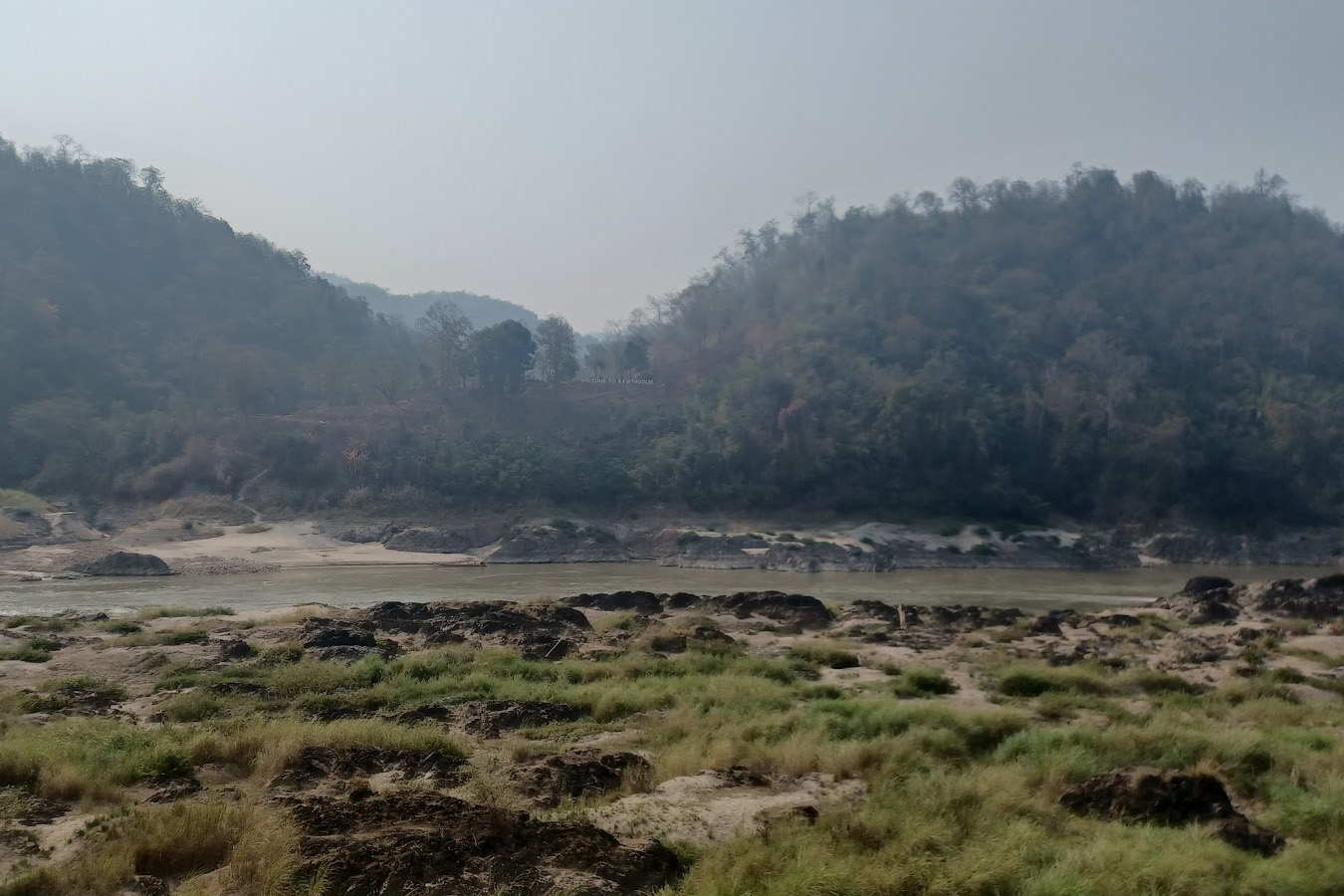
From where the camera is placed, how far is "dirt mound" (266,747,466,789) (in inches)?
347

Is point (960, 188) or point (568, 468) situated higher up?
point (960, 188)

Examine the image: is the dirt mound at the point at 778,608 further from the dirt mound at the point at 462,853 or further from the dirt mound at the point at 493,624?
the dirt mound at the point at 462,853

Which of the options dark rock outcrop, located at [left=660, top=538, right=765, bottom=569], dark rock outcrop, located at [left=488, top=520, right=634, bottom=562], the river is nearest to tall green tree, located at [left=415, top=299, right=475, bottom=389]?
dark rock outcrop, located at [left=488, top=520, right=634, bottom=562]

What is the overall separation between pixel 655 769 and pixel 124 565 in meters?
44.2

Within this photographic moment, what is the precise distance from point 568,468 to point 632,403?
2366 cm

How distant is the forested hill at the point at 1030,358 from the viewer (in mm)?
74875

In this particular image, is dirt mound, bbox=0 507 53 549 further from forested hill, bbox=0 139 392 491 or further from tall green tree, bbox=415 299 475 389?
tall green tree, bbox=415 299 475 389

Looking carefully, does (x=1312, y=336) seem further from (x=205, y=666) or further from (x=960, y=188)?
(x=205, y=666)

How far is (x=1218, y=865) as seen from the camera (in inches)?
262

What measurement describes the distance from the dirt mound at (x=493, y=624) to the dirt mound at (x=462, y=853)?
11.3 m

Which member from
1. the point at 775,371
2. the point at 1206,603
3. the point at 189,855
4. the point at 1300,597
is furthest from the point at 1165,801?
the point at 775,371

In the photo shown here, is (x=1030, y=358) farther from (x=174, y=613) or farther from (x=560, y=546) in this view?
(x=174, y=613)

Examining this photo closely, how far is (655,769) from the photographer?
9.37 metres

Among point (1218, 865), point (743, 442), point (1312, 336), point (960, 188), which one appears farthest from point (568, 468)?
point (960, 188)
